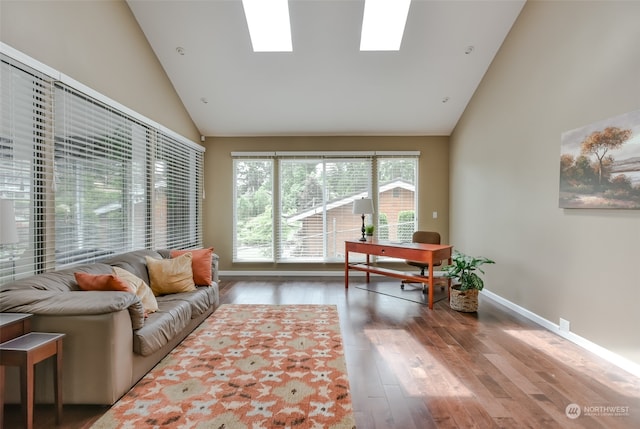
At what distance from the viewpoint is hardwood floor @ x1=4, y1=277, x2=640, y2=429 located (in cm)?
189

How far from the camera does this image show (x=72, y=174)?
287 centimetres

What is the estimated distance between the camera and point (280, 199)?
5.91 metres

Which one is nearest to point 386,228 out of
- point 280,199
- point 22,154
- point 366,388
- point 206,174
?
point 280,199

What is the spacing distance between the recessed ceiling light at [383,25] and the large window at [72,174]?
311 centimetres

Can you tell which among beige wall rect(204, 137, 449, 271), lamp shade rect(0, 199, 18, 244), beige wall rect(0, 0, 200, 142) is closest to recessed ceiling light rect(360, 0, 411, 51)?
beige wall rect(204, 137, 449, 271)

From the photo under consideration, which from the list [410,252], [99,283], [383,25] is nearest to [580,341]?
[410,252]

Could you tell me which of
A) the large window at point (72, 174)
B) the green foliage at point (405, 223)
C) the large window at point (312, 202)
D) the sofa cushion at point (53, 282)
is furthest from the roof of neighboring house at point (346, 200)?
the sofa cushion at point (53, 282)

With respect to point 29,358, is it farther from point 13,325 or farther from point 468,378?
point 468,378

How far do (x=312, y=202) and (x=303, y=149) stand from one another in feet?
3.30

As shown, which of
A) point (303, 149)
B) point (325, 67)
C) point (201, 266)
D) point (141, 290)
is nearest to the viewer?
point (141, 290)

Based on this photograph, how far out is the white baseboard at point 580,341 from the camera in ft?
8.02

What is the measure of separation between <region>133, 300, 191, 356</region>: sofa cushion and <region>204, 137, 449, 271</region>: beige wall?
9.77ft

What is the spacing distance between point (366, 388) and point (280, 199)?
4141mm

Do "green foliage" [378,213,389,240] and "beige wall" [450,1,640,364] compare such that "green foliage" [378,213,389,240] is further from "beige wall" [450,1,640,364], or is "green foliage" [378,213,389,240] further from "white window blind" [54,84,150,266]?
"white window blind" [54,84,150,266]
